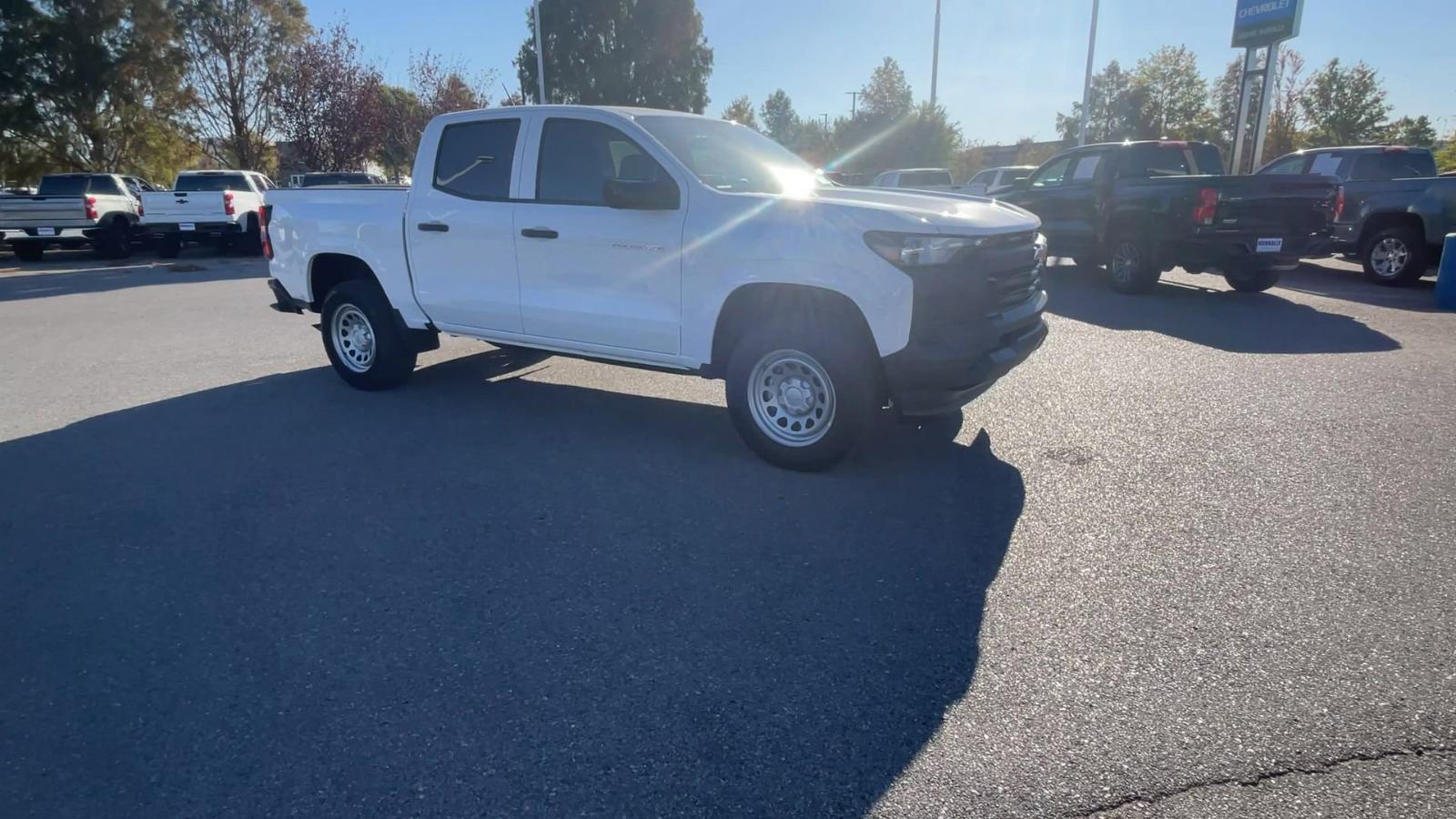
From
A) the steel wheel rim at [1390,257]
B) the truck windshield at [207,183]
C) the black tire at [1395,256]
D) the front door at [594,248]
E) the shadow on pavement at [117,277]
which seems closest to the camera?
the front door at [594,248]

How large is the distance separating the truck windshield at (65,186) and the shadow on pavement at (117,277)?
2278 mm

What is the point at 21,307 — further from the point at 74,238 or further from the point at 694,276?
the point at 694,276

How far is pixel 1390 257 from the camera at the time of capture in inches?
497

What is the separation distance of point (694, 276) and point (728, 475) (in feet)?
3.87

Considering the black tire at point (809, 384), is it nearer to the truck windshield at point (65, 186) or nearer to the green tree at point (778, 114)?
the truck windshield at point (65, 186)

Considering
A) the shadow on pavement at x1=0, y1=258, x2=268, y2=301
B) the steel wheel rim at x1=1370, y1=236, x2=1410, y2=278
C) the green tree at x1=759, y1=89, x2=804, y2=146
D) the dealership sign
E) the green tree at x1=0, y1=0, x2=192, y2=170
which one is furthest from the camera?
the green tree at x1=759, y1=89, x2=804, y2=146

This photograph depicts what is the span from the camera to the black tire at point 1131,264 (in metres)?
11.6

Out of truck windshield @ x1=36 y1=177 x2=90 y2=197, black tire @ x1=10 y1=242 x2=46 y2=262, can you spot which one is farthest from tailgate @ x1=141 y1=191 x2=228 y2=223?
black tire @ x1=10 y1=242 x2=46 y2=262

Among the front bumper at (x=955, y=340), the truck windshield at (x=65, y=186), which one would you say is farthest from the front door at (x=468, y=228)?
the truck windshield at (x=65, y=186)

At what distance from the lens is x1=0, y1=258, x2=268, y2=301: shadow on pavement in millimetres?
15156

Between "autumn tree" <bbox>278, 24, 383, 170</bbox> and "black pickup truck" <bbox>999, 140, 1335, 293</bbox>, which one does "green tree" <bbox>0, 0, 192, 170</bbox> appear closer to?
"autumn tree" <bbox>278, 24, 383, 170</bbox>

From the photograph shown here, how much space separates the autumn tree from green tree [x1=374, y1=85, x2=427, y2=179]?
318mm

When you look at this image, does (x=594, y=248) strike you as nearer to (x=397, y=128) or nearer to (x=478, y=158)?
(x=478, y=158)

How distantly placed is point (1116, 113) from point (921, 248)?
5920cm
